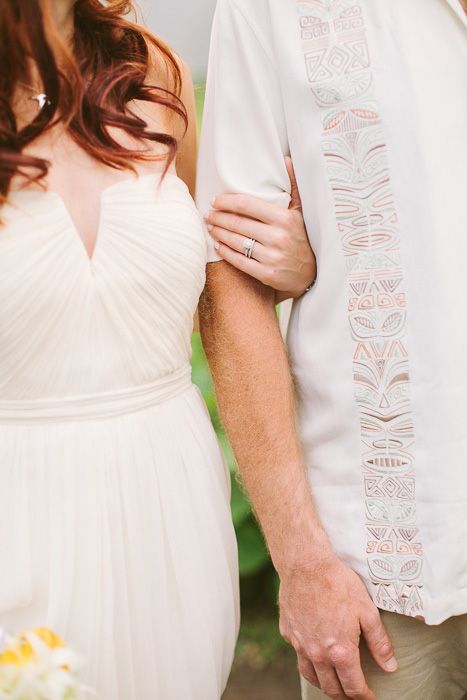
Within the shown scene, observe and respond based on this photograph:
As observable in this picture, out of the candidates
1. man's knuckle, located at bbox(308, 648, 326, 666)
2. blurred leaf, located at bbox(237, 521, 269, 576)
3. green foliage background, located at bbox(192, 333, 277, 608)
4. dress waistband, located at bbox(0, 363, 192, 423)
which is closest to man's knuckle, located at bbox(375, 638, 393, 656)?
man's knuckle, located at bbox(308, 648, 326, 666)

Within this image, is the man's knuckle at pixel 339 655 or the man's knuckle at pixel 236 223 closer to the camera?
the man's knuckle at pixel 339 655

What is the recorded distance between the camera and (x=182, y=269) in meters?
1.57

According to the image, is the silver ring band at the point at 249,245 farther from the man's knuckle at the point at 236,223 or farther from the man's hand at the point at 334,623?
the man's hand at the point at 334,623

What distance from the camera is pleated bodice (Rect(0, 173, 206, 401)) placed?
1428 millimetres

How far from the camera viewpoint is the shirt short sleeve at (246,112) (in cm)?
155

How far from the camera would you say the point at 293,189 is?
160cm

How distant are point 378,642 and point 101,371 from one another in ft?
2.39

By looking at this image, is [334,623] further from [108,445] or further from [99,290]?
[99,290]

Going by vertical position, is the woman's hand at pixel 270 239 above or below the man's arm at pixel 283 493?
above

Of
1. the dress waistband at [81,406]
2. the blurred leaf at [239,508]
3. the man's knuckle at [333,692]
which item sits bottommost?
the blurred leaf at [239,508]

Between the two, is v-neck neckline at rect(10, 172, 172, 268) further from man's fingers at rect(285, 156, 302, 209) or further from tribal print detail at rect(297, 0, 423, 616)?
tribal print detail at rect(297, 0, 423, 616)

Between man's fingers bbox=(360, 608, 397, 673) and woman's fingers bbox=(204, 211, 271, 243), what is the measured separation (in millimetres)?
→ 746

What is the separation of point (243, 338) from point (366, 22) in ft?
2.09

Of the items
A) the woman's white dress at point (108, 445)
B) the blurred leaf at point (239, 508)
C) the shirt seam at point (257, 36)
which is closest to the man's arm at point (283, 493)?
the woman's white dress at point (108, 445)
